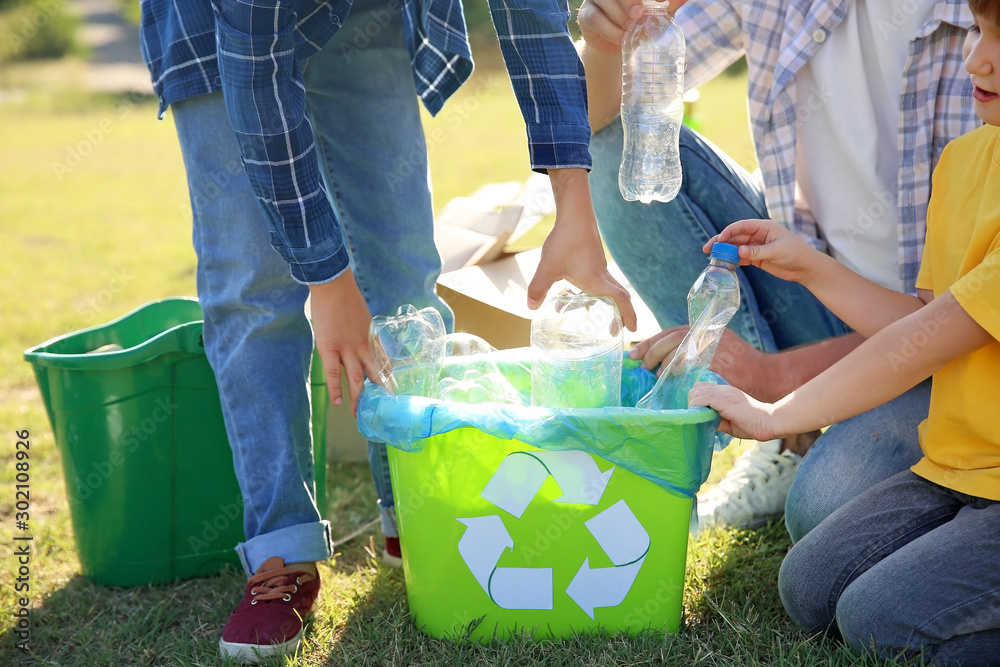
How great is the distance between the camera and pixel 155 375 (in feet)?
6.08

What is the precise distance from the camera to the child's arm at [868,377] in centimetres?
138

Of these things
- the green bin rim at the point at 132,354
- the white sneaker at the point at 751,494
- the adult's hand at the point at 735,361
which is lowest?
the white sneaker at the point at 751,494

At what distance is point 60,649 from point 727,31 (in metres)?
1.88

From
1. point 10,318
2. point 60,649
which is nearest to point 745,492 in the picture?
point 60,649

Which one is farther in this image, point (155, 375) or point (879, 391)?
point (155, 375)

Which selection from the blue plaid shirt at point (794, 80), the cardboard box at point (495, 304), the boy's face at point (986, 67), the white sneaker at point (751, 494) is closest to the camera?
the boy's face at point (986, 67)

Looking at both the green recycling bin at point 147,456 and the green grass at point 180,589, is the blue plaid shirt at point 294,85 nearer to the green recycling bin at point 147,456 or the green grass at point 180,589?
the green recycling bin at point 147,456

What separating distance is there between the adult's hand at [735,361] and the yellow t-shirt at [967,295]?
316 millimetres

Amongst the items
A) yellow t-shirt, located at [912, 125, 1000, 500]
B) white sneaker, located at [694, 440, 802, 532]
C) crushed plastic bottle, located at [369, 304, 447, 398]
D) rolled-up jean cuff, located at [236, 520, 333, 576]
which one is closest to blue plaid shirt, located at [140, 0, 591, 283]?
crushed plastic bottle, located at [369, 304, 447, 398]

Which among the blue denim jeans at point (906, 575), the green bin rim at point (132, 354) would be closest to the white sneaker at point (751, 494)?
the blue denim jeans at point (906, 575)

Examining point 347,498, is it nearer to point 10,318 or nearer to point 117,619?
point 117,619

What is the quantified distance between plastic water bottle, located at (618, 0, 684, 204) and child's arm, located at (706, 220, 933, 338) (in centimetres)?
43

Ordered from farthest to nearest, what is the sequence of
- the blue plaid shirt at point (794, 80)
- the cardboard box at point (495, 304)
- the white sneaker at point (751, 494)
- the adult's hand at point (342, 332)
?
the cardboard box at point (495, 304) < the white sneaker at point (751, 494) < the blue plaid shirt at point (794, 80) < the adult's hand at point (342, 332)

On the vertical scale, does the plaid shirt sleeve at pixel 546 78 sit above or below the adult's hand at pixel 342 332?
above
